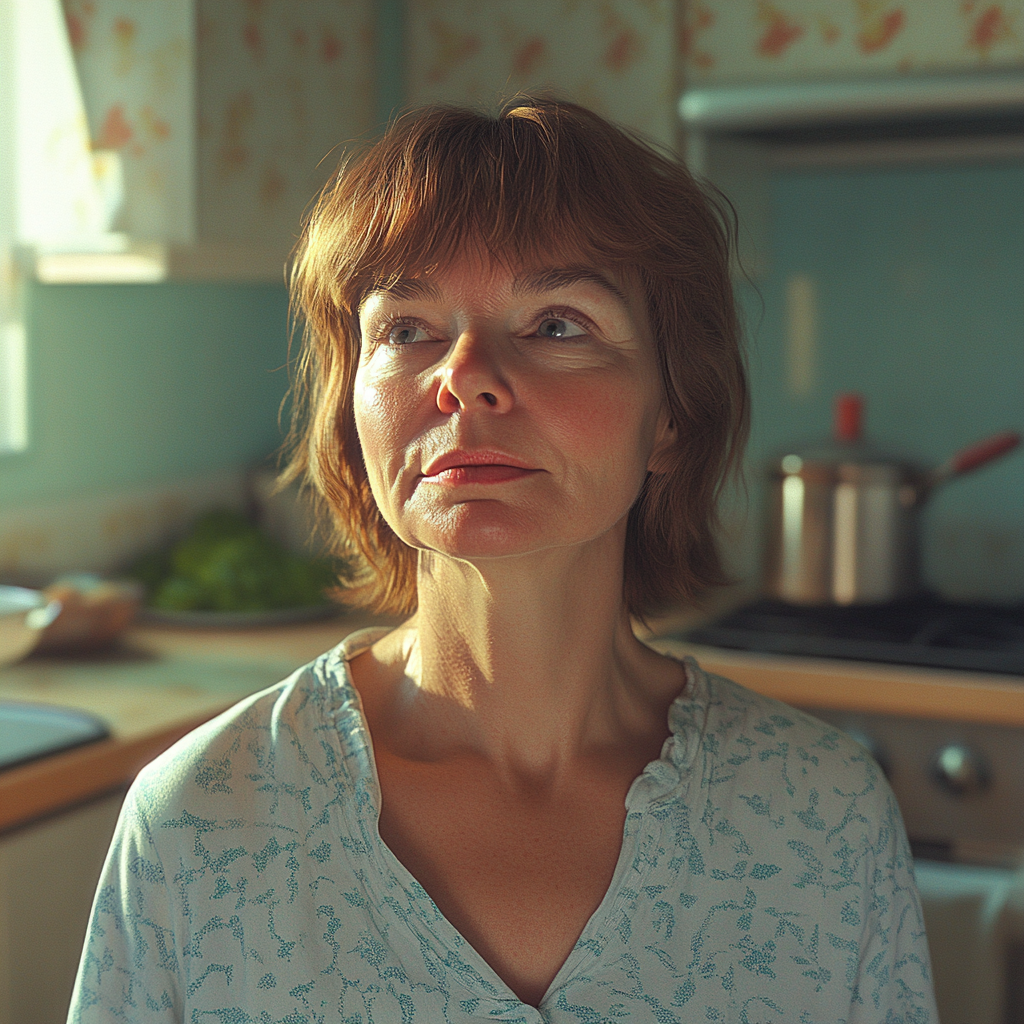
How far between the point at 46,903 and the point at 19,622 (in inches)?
16.1

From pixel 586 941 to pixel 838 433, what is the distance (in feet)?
5.06

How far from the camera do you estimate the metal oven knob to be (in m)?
1.71

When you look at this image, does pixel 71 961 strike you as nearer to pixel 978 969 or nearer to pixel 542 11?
pixel 978 969

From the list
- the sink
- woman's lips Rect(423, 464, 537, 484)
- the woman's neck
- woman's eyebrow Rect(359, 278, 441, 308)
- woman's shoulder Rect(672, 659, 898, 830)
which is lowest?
the sink

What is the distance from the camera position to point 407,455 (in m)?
0.74

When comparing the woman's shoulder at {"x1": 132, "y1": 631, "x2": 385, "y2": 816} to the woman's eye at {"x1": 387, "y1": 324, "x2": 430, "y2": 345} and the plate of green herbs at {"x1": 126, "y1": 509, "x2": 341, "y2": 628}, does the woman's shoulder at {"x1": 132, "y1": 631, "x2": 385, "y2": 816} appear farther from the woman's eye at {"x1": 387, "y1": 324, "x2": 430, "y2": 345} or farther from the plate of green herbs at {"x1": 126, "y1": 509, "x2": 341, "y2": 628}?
the plate of green herbs at {"x1": 126, "y1": 509, "x2": 341, "y2": 628}

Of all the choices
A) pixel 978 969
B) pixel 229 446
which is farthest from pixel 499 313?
pixel 229 446

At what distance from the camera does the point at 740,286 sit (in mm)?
2443

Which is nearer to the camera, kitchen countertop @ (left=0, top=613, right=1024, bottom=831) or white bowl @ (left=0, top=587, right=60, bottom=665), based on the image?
kitchen countertop @ (left=0, top=613, right=1024, bottom=831)

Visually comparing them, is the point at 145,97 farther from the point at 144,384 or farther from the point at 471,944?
the point at 471,944

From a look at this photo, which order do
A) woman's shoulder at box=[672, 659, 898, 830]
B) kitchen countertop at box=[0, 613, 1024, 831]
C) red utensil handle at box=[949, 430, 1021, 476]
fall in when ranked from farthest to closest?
red utensil handle at box=[949, 430, 1021, 476] < kitchen countertop at box=[0, 613, 1024, 831] < woman's shoulder at box=[672, 659, 898, 830]

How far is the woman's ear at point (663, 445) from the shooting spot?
2.82 ft

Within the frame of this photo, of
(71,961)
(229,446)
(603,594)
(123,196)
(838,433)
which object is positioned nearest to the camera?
(603,594)

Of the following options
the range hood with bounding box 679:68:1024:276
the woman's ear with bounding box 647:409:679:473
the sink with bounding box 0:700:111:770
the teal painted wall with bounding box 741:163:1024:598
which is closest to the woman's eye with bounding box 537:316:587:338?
the woman's ear with bounding box 647:409:679:473
